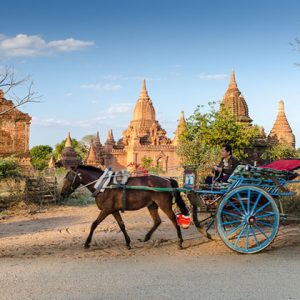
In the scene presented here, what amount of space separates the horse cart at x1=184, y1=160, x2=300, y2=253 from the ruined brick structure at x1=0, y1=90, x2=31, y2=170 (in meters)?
17.8

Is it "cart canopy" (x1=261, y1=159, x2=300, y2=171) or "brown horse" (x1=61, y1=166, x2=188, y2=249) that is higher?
"cart canopy" (x1=261, y1=159, x2=300, y2=171)

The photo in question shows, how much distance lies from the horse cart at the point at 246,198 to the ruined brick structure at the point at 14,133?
17780mm

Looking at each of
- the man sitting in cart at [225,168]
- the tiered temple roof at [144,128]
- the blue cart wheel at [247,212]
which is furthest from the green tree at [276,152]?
the tiered temple roof at [144,128]

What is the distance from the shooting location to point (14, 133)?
23.4 m

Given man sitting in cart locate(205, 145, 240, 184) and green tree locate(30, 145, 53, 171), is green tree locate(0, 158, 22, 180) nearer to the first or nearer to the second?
man sitting in cart locate(205, 145, 240, 184)

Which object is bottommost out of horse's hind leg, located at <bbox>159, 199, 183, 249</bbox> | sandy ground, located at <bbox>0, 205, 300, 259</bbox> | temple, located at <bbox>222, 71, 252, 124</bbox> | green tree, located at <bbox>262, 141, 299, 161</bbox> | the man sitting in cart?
sandy ground, located at <bbox>0, 205, 300, 259</bbox>

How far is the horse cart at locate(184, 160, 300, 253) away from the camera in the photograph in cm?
642

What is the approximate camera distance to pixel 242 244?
7055 millimetres

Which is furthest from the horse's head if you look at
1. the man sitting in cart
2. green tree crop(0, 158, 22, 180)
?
green tree crop(0, 158, 22, 180)

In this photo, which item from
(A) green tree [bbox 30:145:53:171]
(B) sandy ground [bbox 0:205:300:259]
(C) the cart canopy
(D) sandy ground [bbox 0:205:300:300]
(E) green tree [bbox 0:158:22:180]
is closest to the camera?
(D) sandy ground [bbox 0:205:300:300]

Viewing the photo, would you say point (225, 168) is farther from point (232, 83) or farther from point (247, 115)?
point (232, 83)

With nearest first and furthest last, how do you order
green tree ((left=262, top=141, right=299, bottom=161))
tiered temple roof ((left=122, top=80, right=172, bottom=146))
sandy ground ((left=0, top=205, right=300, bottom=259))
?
sandy ground ((left=0, top=205, right=300, bottom=259)) → green tree ((left=262, top=141, right=299, bottom=161)) → tiered temple roof ((left=122, top=80, right=172, bottom=146))

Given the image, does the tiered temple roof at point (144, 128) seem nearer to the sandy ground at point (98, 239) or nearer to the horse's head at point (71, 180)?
the sandy ground at point (98, 239)

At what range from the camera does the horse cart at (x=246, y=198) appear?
6.42 m
